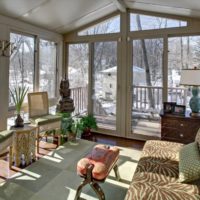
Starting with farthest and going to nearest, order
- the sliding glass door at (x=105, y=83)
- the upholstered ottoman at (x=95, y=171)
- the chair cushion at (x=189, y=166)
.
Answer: the sliding glass door at (x=105, y=83)
the upholstered ottoman at (x=95, y=171)
the chair cushion at (x=189, y=166)

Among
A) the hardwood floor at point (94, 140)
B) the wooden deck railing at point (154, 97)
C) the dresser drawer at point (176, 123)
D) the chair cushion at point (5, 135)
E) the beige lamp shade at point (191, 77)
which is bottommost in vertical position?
the hardwood floor at point (94, 140)

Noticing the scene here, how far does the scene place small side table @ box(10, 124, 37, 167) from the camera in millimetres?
3049

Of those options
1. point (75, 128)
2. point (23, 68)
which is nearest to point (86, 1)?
point (23, 68)

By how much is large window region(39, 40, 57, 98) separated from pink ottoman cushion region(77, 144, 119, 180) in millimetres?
2637

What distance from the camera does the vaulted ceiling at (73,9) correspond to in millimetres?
3381

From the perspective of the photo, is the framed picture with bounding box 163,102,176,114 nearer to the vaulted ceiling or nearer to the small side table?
the vaulted ceiling

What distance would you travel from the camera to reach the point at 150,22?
432 centimetres

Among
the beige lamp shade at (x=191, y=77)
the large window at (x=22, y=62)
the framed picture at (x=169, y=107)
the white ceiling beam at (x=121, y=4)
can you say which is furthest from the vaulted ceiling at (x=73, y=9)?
the framed picture at (x=169, y=107)

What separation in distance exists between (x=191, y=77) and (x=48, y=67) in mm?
3087

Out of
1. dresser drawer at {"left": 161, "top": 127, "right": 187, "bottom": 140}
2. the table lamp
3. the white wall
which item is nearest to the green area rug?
dresser drawer at {"left": 161, "top": 127, "right": 187, "bottom": 140}

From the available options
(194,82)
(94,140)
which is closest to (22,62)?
(94,140)

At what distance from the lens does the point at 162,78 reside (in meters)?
4.27

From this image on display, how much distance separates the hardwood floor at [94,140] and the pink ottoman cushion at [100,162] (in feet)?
3.75

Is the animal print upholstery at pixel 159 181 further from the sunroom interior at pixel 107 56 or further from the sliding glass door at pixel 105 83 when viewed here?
the sliding glass door at pixel 105 83
